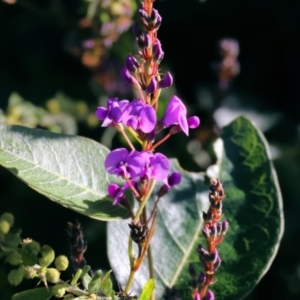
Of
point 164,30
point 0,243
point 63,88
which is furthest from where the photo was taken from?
point 164,30

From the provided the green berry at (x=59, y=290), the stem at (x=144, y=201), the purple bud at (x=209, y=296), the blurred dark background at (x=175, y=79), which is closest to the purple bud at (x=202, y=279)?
the purple bud at (x=209, y=296)

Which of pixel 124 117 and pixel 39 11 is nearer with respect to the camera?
pixel 124 117

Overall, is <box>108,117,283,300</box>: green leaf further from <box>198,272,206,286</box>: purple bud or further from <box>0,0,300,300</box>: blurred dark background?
<box>0,0,300,300</box>: blurred dark background

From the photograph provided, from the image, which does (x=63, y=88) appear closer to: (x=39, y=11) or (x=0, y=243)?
(x=39, y=11)

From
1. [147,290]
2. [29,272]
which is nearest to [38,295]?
[29,272]

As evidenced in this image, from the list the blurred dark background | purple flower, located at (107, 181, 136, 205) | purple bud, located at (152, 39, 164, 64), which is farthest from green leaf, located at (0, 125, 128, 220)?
the blurred dark background

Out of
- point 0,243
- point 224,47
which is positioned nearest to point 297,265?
point 224,47

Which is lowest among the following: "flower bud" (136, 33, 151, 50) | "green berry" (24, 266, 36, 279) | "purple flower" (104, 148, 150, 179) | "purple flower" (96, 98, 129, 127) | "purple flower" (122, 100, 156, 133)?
"green berry" (24, 266, 36, 279)
